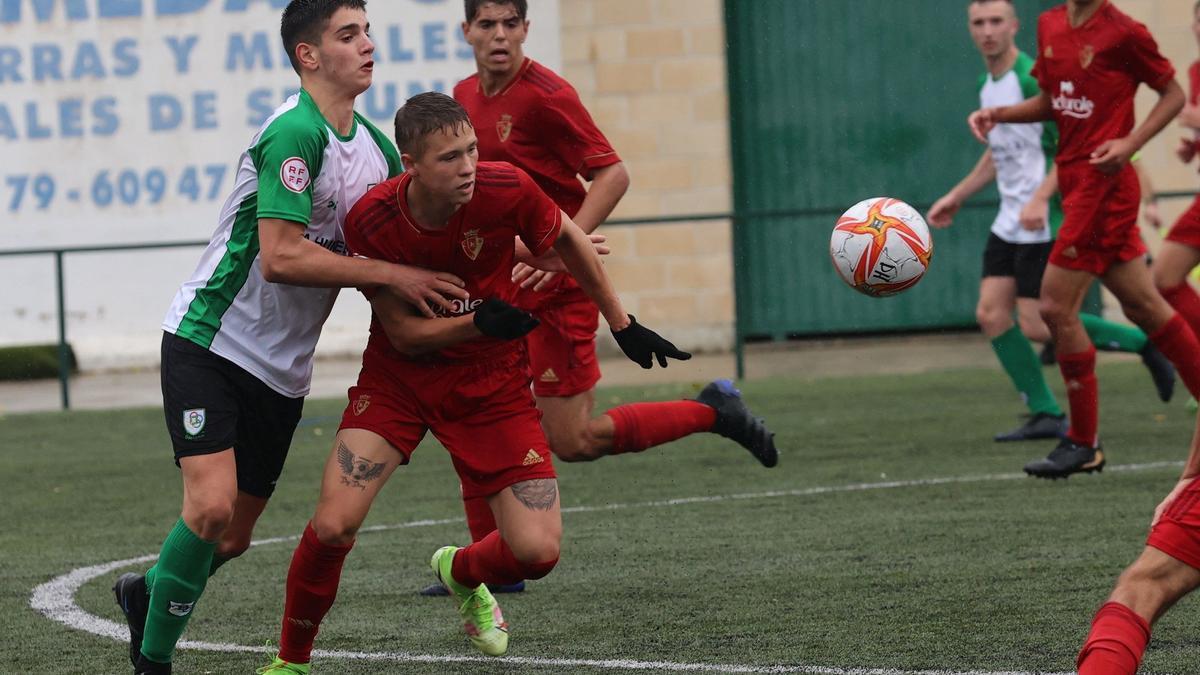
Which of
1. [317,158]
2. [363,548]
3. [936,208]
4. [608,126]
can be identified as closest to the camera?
[317,158]

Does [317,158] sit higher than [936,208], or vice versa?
[317,158]

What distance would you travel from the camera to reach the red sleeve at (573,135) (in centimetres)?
641

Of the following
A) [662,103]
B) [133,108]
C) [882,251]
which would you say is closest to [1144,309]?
[882,251]

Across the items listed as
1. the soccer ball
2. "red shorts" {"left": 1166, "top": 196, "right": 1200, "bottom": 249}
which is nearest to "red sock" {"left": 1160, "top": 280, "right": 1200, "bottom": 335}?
"red shorts" {"left": 1166, "top": 196, "right": 1200, "bottom": 249}

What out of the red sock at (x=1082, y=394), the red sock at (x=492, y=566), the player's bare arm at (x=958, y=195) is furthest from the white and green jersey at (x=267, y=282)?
the player's bare arm at (x=958, y=195)

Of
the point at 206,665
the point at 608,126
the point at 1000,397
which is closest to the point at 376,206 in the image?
the point at 206,665

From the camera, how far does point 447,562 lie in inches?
209

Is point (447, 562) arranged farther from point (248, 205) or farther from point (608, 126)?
point (608, 126)

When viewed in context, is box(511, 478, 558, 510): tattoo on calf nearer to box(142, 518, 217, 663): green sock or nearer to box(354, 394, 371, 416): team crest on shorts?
box(354, 394, 371, 416): team crest on shorts

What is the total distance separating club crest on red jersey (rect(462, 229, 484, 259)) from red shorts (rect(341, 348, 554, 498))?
0.31 meters

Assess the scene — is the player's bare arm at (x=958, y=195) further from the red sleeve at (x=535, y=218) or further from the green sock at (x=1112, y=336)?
the red sleeve at (x=535, y=218)

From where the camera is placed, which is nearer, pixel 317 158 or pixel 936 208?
pixel 317 158

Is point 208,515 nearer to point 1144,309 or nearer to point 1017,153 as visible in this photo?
point 1144,309

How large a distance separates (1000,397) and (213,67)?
835 cm
